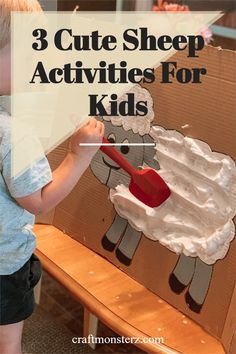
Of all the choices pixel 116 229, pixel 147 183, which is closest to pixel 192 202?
pixel 147 183

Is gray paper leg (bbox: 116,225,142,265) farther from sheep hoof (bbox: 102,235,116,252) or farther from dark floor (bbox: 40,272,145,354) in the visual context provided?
dark floor (bbox: 40,272,145,354)

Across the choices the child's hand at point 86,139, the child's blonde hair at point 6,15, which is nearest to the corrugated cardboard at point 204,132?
the child's hand at point 86,139

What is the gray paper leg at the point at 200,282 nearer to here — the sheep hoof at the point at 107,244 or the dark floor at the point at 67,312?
the sheep hoof at the point at 107,244

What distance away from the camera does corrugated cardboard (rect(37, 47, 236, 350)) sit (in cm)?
81

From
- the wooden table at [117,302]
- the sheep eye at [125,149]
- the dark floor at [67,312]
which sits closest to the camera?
the wooden table at [117,302]

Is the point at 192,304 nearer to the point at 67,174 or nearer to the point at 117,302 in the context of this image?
the point at 117,302

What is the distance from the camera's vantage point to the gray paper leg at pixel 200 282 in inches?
33.7

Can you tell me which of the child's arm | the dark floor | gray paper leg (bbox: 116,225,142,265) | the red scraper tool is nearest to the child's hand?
the child's arm

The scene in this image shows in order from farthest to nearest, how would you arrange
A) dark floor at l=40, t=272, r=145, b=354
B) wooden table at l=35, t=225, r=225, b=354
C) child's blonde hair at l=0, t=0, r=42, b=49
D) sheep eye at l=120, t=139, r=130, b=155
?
dark floor at l=40, t=272, r=145, b=354 → sheep eye at l=120, t=139, r=130, b=155 → wooden table at l=35, t=225, r=225, b=354 → child's blonde hair at l=0, t=0, r=42, b=49

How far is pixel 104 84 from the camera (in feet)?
2.89

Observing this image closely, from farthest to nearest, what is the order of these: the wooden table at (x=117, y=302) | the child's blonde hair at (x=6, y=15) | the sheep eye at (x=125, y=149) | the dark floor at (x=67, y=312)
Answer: the dark floor at (x=67, y=312) → the sheep eye at (x=125, y=149) → the wooden table at (x=117, y=302) → the child's blonde hair at (x=6, y=15)

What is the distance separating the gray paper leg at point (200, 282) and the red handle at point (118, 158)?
189 millimetres

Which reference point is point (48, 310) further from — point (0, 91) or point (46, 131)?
point (0, 91)

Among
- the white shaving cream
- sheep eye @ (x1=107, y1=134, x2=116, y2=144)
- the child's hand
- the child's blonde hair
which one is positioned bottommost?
the white shaving cream
